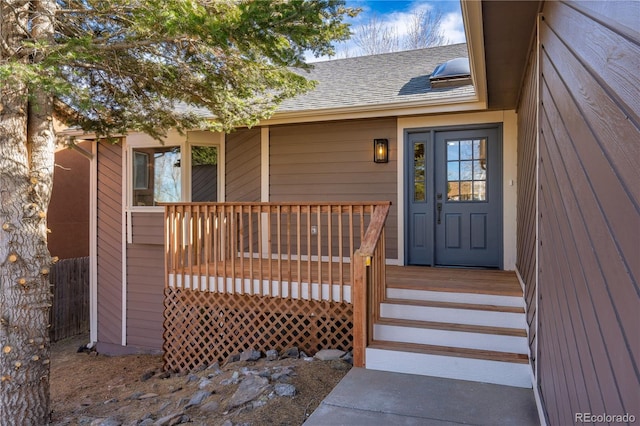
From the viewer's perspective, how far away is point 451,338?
3799mm

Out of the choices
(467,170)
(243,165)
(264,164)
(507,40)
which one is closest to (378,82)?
(467,170)

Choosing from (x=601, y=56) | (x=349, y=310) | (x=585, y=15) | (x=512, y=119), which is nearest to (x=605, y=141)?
(x=601, y=56)

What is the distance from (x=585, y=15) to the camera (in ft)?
4.98

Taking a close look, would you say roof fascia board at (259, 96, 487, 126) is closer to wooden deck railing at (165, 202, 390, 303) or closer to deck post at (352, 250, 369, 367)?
wooden deck railing at (165, 202, 390, 303)

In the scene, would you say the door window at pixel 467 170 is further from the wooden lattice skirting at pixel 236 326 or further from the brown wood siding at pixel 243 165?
the brown wood siding at pixel 243 165

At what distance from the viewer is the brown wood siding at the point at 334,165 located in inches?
248

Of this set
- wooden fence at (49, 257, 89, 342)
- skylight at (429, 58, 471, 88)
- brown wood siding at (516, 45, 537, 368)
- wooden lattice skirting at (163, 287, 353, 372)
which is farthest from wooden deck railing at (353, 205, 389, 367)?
wooden fence at (49, 257, 89, 342)

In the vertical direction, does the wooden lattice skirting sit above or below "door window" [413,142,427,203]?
below

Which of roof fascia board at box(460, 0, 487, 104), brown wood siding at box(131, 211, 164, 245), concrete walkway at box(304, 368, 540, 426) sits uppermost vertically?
roof fascia board at box(460, 0, 487, 104)

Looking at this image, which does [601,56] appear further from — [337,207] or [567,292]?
[337,207]

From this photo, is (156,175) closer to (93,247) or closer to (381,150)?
(93,247)

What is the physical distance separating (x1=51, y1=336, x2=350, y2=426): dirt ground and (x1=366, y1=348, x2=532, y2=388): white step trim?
0.44 metres

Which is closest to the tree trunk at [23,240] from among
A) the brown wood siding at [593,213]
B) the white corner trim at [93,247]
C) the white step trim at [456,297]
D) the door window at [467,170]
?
the white step trim at [456,297]

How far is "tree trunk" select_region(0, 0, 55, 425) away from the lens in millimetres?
4105
